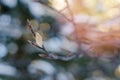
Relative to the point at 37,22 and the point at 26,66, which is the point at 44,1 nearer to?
the point at 37,22

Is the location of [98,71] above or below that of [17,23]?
below

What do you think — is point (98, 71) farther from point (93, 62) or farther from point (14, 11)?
point (14, 11)

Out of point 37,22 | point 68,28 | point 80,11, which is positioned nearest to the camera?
point 80,11

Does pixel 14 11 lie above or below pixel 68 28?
above

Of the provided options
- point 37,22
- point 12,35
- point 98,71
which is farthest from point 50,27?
point 98,71

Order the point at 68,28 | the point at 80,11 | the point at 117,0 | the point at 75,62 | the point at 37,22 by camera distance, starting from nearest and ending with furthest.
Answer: the point at 117,0 < the point at 80,11 < the point at 68,28 < the point at 37,22 < the point at 75,62

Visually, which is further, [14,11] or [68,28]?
[14,11]

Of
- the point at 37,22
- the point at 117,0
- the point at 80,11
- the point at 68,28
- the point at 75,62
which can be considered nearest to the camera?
the point at 117,0

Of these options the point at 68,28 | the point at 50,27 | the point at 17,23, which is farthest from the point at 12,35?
the point at 68,28

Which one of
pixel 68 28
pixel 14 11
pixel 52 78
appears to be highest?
pixel 14 11
